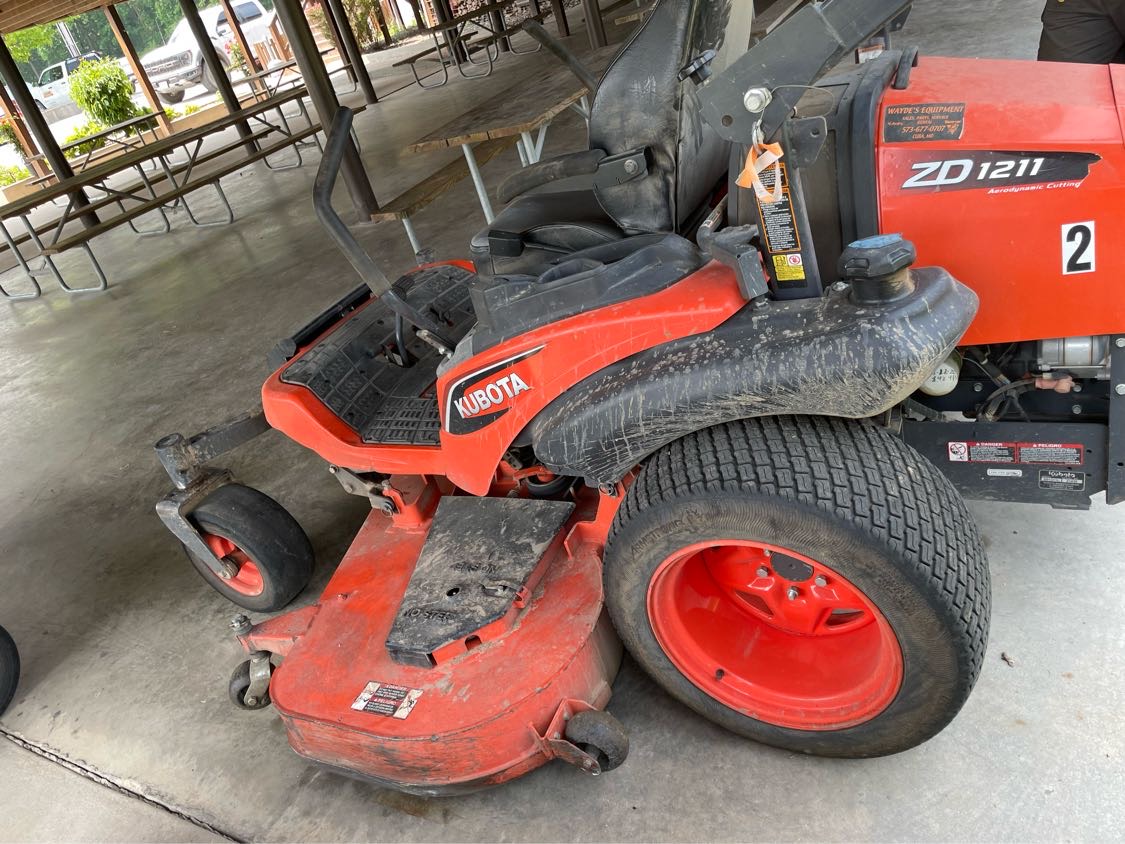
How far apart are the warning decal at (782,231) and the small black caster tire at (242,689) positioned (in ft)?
5.82

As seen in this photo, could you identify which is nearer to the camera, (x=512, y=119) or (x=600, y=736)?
(x=600, y=736)

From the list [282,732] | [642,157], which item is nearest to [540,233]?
[642,157]

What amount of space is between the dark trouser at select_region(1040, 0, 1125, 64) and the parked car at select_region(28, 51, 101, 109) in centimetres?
1995

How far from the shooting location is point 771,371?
4.75ft

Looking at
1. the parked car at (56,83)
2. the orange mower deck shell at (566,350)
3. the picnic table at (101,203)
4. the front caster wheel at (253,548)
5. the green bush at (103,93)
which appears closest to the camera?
the orange mower deck shell at (566,350)

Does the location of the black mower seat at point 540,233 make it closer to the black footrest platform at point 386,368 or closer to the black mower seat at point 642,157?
the black mower seat at point 642,157

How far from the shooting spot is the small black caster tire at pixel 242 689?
2.31m

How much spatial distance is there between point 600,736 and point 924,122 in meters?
1.39

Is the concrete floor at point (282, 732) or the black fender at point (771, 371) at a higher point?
the black fender at point (771, 371)

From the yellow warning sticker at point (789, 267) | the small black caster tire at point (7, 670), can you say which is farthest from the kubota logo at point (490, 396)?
the small black caster tire at point (7, 670)

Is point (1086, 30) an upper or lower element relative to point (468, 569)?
upper

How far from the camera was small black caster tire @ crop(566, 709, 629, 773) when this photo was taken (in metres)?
1.80

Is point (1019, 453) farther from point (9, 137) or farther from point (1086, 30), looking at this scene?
point (9, 137)

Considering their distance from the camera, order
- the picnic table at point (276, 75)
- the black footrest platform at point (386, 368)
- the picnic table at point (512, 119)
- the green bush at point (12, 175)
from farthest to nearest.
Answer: the green bush at point (12, 175)
the picnic table at point (276, 75)
the picnic table at point (512, 119)
the black footrest platform at point (386, 368)
